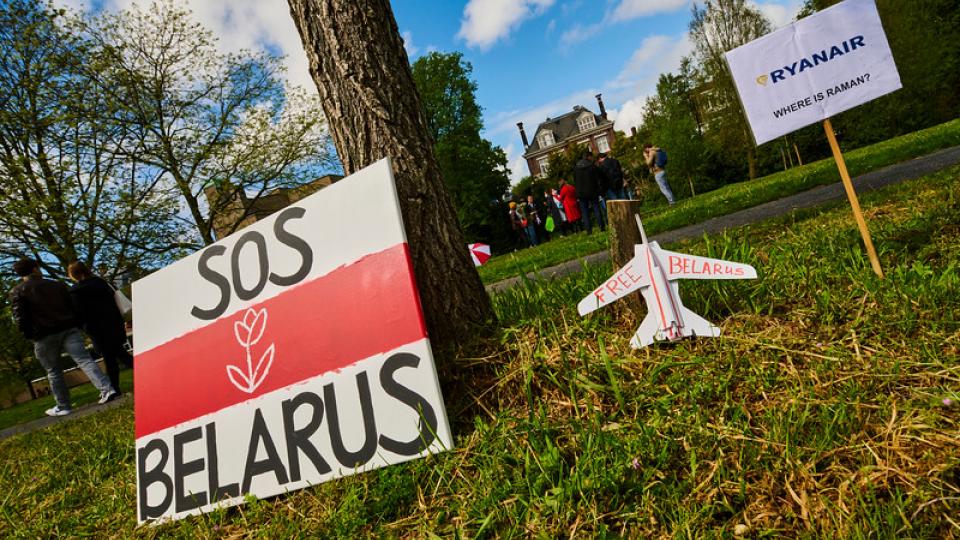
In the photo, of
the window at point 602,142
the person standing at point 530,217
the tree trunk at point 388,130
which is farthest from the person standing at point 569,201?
the window at point 602,142

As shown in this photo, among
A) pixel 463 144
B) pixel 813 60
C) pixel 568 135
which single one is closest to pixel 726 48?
pixel 463 144

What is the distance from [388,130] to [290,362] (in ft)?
3.79

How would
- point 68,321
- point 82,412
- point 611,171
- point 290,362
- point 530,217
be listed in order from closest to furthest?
1. point 290,362
2. point 68,321
3. point 82,412
4. point 611,171
5. point 530,217

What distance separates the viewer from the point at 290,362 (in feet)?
6.75

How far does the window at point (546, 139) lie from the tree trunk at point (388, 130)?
71590 mm

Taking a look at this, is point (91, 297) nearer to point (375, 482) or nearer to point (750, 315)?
point (375, 482)

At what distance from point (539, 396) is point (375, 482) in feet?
2.36

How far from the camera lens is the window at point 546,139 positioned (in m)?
70.9

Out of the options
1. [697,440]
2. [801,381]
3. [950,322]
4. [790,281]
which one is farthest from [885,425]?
[790,281]

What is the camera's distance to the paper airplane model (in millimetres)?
1885

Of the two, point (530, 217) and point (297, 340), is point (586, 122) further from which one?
point (297, 340)

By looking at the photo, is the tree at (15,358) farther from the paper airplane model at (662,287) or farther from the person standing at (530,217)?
the paper airplane model at (662,287)

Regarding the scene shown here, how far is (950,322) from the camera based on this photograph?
5.39 feet

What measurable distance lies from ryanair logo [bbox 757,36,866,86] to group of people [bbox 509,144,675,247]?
5.57 metres
